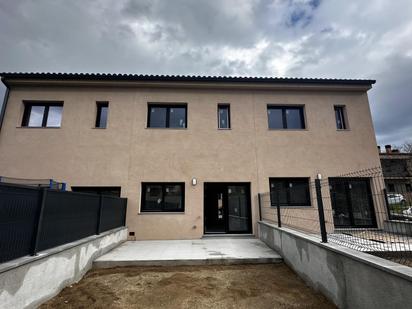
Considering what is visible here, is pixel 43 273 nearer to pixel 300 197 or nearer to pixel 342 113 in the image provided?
pixel 300 197

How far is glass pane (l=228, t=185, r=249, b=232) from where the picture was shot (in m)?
7.68

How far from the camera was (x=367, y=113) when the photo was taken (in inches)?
342

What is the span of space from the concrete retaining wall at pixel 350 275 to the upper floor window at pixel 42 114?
10.0m

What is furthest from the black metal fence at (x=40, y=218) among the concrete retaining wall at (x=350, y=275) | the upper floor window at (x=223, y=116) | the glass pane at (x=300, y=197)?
the glass pane at (x=300, y=197)

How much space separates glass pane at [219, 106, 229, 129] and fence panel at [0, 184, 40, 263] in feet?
22.6

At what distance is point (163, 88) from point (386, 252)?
355 inches

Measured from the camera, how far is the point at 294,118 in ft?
28.8

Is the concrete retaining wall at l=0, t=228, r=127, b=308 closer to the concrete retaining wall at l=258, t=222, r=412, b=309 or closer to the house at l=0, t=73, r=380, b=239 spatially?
the house at l=0, t=73, r=380, b=239

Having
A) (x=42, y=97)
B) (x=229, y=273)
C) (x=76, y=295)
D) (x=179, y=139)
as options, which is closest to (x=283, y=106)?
(x=179, y=139)

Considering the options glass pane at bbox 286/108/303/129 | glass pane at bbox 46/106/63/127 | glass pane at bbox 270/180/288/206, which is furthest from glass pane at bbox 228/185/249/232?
glass pane at bbox 46/106/63/127

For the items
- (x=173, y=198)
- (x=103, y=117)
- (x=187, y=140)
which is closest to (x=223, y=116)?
(x=187, y=140)

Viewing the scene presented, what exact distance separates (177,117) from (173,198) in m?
3.64

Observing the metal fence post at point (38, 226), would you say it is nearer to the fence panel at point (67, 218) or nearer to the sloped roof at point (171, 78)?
the fence panel at point (67, 218)

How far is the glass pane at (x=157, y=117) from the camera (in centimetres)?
840
